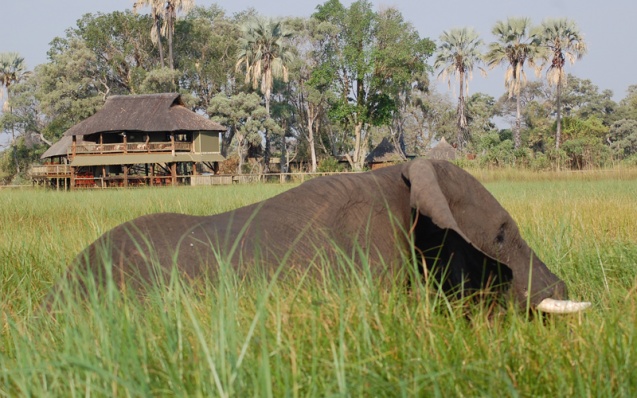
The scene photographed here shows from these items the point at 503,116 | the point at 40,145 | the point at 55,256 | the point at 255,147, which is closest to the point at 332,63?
the point at 255,147

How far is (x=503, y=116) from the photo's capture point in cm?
7531

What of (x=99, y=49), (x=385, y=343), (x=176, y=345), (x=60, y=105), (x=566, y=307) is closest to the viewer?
(x=176, y=345)

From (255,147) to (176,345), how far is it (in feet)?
167

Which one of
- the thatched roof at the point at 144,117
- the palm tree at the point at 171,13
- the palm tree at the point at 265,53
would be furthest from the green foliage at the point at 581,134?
the palm tree at the point at 171,13

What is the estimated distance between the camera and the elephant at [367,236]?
3180 mm

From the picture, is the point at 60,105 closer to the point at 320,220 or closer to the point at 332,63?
the point at 332,63

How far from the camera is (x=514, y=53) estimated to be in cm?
5250

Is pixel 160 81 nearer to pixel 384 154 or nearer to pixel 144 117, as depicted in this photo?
pixel 144 117

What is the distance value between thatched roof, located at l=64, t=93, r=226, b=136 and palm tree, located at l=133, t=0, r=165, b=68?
7231 mm

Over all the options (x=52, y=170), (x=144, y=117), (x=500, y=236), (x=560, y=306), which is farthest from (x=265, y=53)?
(x=560, y=306)

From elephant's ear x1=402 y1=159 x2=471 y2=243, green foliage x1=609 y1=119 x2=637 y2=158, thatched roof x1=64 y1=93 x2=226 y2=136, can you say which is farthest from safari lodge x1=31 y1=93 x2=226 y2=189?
elephant's ear x1=402 y1=159 x2=471 y2=243

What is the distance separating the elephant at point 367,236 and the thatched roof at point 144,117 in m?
40.1

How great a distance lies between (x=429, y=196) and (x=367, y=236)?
0.33 m

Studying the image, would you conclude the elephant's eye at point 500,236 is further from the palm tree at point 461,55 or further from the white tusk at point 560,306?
the palm tree at point 461,55
